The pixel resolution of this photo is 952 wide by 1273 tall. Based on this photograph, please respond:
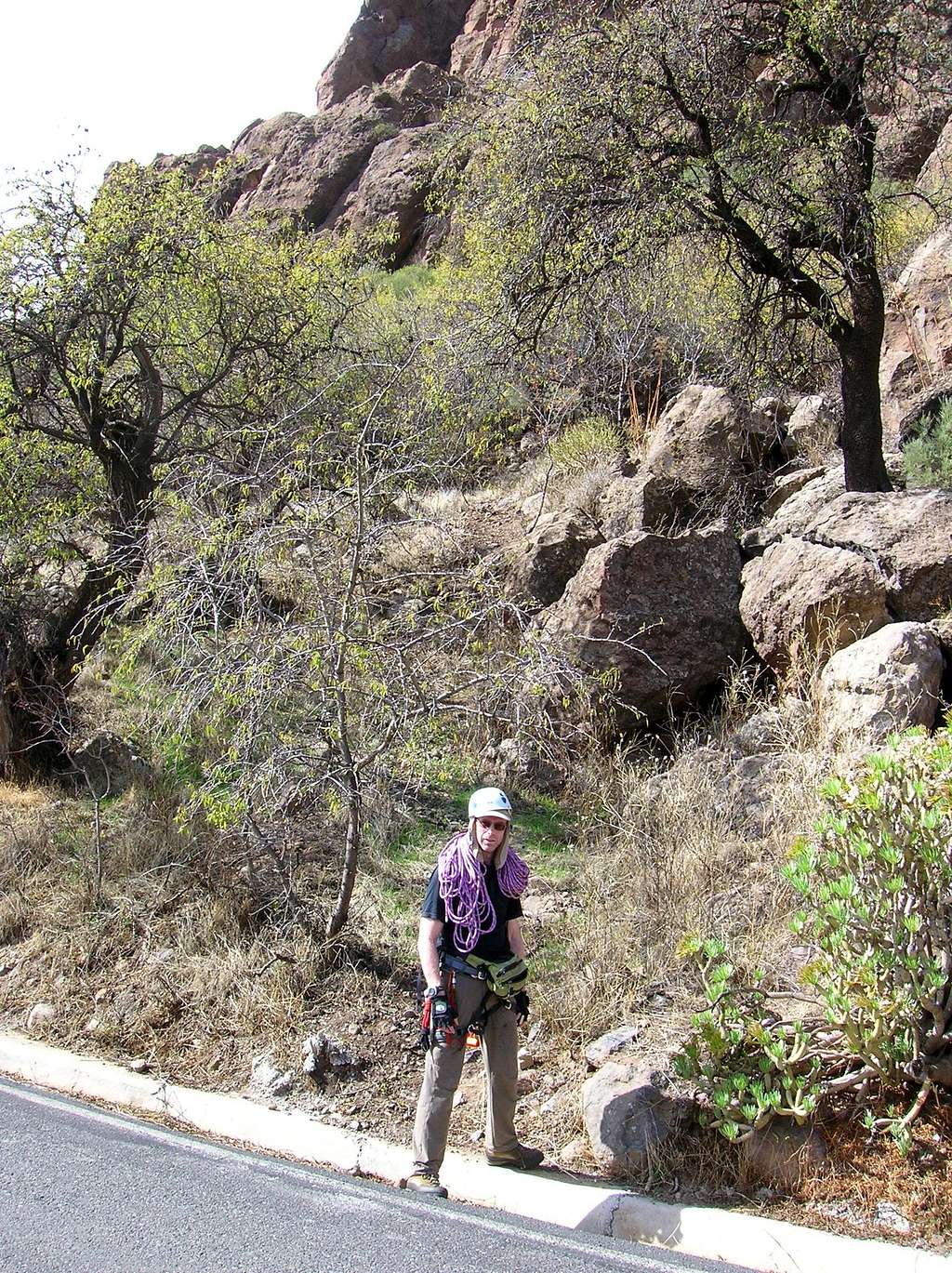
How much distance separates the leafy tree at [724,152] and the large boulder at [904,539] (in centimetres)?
113

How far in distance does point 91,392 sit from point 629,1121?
26.1 feet

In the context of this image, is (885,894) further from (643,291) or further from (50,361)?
(643,291)

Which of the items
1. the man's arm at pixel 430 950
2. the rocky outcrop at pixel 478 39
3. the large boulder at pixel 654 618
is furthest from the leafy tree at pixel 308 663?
the rocky outcrop at pixel 478 39

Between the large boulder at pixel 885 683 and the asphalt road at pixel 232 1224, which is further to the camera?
the large boulder at pixel 885 683

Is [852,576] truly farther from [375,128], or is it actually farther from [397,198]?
[375,128]

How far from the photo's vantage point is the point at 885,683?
6.77 metres

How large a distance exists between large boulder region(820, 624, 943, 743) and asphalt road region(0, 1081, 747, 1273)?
12.6 feet

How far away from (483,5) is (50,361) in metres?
36.9

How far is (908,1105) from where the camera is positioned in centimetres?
419

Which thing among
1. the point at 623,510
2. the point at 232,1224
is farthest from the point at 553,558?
the point at 232,1224

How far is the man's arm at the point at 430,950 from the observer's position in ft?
13.9

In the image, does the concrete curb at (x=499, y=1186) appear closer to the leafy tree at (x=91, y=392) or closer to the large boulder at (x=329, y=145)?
the leafy tree at (x=91, y=392)

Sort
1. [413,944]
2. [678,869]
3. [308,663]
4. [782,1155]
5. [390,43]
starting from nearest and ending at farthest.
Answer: [782,1155] < [308,663] < [678,869] < [413,944] < [390,43]

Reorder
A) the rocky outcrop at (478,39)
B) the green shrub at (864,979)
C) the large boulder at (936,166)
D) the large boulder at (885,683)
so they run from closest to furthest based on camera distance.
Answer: the green shrub at (864,979)
the large boulder at (885,683)
the large boulder at (936,166)
the rocky outcrop at (478,39)
